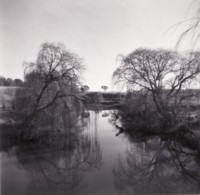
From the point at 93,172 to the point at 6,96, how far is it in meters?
4.36

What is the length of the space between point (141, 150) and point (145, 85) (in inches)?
141

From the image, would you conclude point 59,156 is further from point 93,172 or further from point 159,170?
point 159,170

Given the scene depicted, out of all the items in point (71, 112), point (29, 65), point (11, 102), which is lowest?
point (71, 112)

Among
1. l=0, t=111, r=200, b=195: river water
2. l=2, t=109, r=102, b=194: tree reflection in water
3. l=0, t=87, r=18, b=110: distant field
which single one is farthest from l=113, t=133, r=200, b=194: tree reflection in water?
l=0, t=87, r=18, b=110: distant field

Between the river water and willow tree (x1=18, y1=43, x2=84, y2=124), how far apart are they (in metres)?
1.96

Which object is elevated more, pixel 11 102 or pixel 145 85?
pixel 145 85

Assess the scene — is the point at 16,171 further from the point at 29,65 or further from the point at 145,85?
the point at 145,85

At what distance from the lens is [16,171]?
3.92 metres

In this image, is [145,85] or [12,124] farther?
[145,85]

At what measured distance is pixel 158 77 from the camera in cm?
750

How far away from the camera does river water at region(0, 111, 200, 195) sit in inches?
124

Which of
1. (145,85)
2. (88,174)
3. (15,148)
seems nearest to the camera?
(88,174)

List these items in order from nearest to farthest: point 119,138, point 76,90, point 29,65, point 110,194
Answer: point 110,194 → point 29,65 → point 76,90 → point 119,138

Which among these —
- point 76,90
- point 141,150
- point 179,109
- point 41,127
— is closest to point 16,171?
point 41,127
